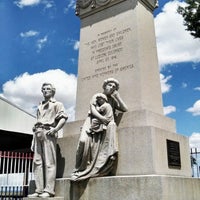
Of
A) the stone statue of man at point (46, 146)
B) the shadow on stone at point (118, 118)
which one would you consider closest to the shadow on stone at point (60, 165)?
the stone statue of man at point (46, 146)

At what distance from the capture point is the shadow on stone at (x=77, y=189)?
588cm

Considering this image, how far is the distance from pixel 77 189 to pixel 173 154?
2.11 metres

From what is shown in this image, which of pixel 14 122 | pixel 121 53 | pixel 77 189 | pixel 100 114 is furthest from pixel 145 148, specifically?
pixel 14 122

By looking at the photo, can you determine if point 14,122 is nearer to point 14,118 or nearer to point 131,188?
point 14,118

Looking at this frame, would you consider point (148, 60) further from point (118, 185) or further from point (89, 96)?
point (118, 185)

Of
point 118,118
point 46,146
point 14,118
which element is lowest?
point 46,146

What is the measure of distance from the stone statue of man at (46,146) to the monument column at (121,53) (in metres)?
1.02

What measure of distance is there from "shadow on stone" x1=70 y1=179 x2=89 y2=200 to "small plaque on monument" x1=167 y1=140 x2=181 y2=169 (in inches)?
68.6

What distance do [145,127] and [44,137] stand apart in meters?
2.15

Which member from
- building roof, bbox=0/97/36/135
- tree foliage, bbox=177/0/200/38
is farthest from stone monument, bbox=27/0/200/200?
building roof, bbox=0/97/36/135

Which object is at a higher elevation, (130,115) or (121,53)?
(121,53)

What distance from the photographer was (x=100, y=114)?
611 centimetres

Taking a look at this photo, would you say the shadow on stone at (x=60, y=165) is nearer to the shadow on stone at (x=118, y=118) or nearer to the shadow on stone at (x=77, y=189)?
the shadow on stone at (x=77, y=189)

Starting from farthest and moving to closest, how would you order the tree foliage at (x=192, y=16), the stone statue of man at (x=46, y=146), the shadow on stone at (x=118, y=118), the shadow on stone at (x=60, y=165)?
the tree foliage at (x=192, y=16), the shadow on stone at (x=60, y=165), the shadow on stone at (x=118, y=118), the stone statue of man at (x=46, y=146)
